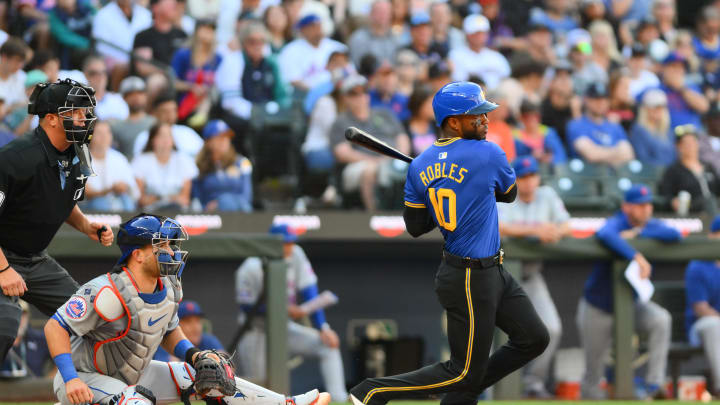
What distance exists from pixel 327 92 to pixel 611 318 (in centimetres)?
342

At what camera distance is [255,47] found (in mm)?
10172

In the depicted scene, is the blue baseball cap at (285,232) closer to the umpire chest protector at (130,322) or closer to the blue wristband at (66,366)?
the umpire chest protector at (130,322)

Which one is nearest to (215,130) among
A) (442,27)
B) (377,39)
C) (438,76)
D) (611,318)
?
(438,76)

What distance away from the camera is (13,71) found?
9.18 metres

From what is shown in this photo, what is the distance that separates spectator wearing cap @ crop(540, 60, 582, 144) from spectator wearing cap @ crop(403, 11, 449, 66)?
1.16m

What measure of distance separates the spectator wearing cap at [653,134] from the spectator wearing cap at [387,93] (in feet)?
7.57

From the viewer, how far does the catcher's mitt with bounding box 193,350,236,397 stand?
462 centimetres

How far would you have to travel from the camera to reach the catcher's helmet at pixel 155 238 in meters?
4.59

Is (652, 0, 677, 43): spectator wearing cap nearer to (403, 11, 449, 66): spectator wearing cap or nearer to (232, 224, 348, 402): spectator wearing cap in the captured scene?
(403, 11, 449, 66): spectator wearing cap

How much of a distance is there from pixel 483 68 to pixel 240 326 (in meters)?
4.56

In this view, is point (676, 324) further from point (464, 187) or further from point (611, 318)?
point (464, 187)

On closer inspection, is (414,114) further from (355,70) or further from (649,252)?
(649,252)

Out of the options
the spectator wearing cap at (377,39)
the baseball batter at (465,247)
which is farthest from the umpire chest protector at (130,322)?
the spectator wearing cap at (377,39)

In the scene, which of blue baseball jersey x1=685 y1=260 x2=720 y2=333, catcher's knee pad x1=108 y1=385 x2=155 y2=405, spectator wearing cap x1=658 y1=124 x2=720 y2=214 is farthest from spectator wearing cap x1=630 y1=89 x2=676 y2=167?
catcher's knee pad x1=108 y1=385 x2=155 y2=405
